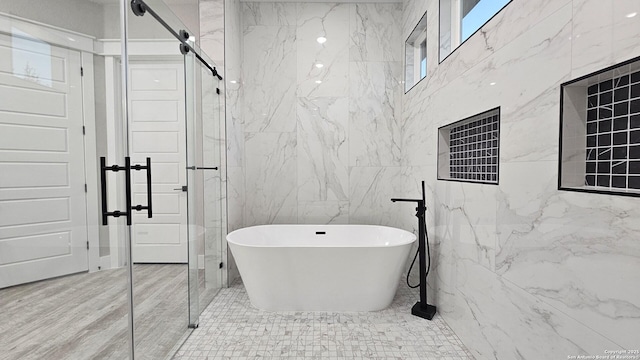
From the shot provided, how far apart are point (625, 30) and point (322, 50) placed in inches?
110

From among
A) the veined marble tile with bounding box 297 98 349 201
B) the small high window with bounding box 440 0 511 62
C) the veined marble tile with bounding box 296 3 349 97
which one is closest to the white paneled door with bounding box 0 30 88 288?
the small high window with bounding box 440 0 511 62

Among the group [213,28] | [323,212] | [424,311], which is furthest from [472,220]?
[213,28]

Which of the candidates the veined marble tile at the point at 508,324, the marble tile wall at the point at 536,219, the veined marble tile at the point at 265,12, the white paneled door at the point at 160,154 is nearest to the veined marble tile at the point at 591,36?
the marble tile wall at the point at 536,219

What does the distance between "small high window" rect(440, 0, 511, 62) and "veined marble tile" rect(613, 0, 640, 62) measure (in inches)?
32.4

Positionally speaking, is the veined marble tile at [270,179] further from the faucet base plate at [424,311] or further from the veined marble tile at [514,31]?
the veined marble tile at [514,31]

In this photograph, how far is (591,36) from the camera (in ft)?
3.43

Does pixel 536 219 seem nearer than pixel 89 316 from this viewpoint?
No

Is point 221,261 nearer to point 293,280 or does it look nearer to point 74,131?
point 293,280

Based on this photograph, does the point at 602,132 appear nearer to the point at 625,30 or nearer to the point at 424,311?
the point at 625,30

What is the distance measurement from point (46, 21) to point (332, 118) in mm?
2670

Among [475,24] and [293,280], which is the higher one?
[475,24]

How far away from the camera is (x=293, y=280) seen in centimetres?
239

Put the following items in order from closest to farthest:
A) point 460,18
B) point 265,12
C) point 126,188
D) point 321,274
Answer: point 126,188
point 460,18
point 321,274
point 265,12

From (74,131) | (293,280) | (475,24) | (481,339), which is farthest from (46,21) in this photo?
(481,339)
